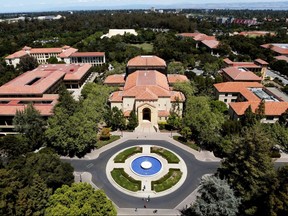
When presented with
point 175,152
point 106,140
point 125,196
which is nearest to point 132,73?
point 106,140

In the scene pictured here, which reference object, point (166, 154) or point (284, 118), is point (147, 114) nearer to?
point (166, 154)

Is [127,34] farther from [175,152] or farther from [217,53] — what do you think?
[175,152]

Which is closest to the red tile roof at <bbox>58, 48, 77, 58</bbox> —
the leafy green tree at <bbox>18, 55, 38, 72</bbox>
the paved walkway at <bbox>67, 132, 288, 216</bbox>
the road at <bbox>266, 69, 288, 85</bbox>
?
the leafy green tree at <bbox>18, 55, 38, 72</bbox>

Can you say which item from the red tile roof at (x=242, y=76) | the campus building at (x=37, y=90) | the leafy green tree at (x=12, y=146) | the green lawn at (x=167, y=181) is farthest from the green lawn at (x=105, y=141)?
the red tile roof at (x=242, y=76)

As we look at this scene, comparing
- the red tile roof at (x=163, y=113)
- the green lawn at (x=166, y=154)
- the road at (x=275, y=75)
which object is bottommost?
the green lawn at (x=166, y=154)

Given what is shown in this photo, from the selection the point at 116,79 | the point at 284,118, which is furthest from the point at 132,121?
the point at 284,118

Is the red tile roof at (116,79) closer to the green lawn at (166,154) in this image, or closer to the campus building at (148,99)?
the campus building at (148,99)

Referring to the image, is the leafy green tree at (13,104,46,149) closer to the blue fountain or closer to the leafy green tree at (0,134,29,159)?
the leafy green tree at (0,134,29,159)
